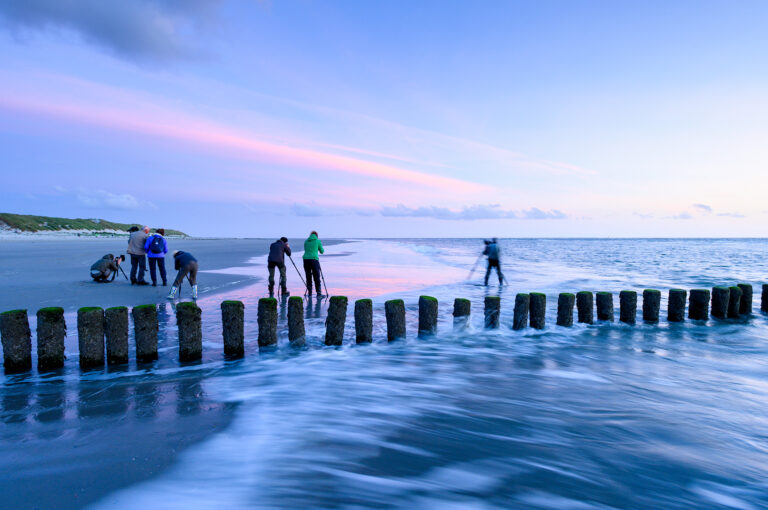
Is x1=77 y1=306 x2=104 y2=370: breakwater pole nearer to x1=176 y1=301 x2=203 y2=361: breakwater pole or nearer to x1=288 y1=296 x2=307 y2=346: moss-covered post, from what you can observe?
x1=176 y1=301 x2=203 y2=361: breakwater pole

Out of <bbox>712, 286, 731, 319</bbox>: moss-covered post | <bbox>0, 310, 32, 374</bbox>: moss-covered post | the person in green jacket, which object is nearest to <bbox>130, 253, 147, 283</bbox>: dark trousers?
the person in green jacket

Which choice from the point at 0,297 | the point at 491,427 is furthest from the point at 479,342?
the point at 0,297

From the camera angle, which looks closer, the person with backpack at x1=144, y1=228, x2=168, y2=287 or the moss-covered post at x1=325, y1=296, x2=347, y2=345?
the moss-covered post at x1=325, y1=296, x2=347, y2=345

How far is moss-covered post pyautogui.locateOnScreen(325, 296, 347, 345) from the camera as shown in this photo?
23.1ft

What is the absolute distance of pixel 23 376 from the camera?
18.1 feet

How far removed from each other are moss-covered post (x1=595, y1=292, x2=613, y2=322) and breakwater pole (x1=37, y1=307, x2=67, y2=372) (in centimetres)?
1049

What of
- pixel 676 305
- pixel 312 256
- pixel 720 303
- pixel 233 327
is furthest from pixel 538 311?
pixel 312 256

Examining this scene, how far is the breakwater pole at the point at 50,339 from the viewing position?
558 cm

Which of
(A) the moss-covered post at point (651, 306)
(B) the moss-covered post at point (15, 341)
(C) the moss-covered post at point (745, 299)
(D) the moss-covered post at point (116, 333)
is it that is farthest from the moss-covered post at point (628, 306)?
(B) the moss-covered post at point (15, 341)

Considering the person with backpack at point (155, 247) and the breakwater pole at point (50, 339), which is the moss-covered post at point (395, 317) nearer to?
the breakwater pole at point (50, 339)

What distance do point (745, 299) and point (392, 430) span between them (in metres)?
12.1

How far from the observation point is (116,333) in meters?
5.78

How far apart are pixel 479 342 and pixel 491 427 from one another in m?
3.56

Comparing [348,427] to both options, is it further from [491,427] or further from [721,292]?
[721,292]
